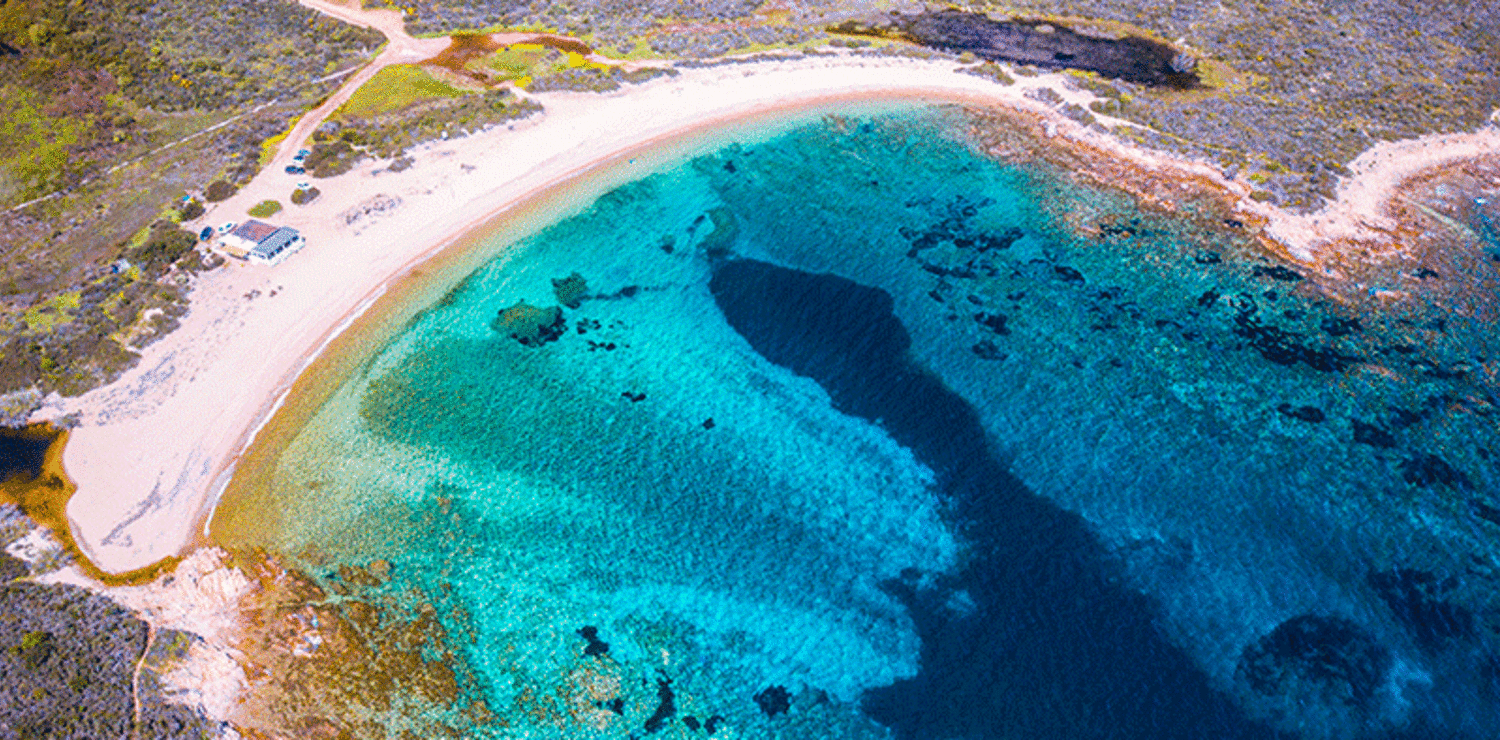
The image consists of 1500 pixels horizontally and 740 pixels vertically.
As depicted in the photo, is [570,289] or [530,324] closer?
[530,324]

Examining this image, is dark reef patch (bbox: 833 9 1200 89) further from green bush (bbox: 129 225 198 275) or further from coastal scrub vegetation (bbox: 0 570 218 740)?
coastal scrub vegetation (bbox: 0 570 218 740)

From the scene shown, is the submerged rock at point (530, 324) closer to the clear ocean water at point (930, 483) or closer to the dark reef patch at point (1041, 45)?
the clear ocean water at point (930, 483)

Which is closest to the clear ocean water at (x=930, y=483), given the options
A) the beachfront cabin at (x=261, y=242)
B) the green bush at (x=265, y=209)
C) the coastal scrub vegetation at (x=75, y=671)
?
the coastal scrub vegetation at (x=75, y=671)

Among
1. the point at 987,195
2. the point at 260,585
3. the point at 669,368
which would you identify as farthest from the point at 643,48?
the point at 260,585

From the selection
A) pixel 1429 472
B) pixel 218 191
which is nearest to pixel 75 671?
pixel 218 191

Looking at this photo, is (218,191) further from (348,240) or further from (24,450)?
(24,450)
